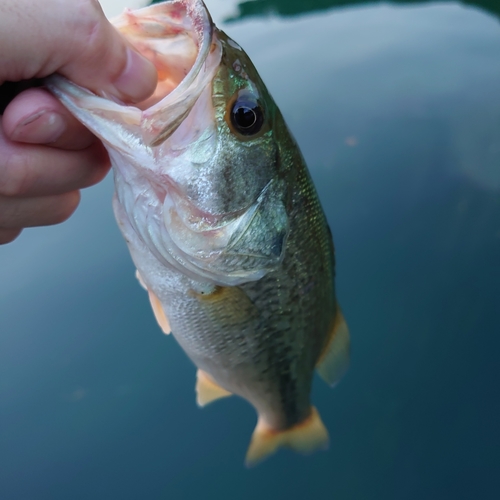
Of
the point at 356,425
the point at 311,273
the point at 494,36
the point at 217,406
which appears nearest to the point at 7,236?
the point at 311,273

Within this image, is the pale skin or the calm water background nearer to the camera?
the pale skin

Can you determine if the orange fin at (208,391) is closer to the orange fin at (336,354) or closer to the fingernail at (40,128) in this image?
the orange fin at (336,354)

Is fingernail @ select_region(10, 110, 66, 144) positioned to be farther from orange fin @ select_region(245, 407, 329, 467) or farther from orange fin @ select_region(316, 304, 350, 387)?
orange fin @ select_region(245, 407, 329, 467)

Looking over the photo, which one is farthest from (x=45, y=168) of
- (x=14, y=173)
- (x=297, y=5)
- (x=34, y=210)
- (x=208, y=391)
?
(x=297, y=5)

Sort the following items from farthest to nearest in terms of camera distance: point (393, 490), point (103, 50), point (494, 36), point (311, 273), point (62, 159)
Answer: point (494, 36)
point (393, 490)
point (311, 273)
point (62, 159)
point (103, 50)

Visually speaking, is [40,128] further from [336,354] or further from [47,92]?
[336,354]

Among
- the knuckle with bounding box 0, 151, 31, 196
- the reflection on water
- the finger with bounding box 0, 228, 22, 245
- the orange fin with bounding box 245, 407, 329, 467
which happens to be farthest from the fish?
the reflection on water

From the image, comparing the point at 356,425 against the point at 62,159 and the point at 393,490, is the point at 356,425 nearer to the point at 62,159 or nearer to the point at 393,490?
the point at 393,490
